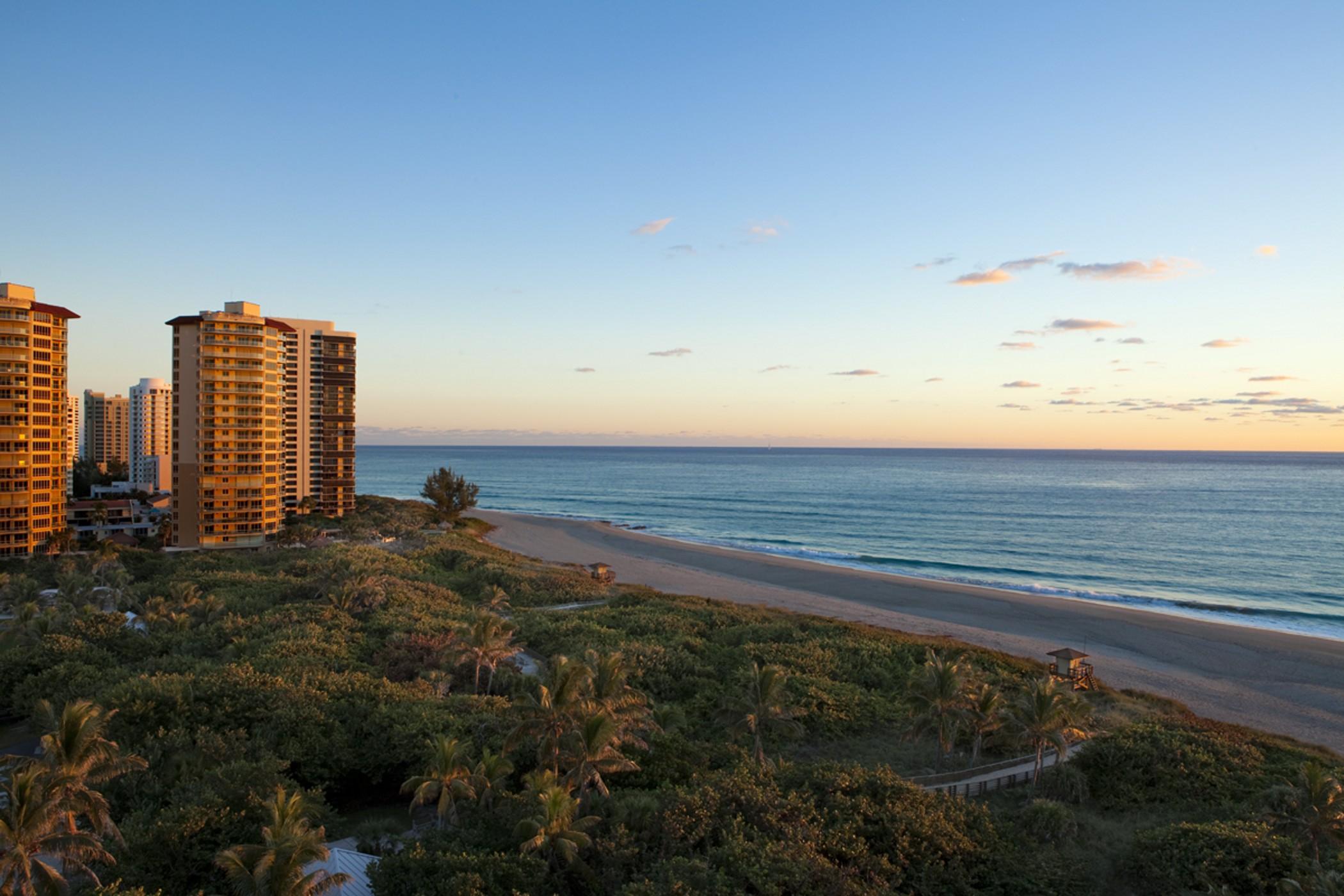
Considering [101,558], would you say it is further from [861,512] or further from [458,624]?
[861,512]

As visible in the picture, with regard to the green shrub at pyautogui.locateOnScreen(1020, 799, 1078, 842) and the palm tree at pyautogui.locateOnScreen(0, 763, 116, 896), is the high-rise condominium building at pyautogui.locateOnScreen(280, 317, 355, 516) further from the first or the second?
the green shrub at pyautogui.locateOnScreen(1020, 799, 1078, 842)

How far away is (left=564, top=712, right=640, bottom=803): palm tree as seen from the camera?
20.4 m

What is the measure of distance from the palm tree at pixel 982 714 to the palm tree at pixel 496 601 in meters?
26.9

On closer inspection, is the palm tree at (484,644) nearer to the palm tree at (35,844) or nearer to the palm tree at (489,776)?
the palm tree at (489,776)

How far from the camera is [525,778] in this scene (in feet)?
65.9

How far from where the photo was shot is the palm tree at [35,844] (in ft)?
49.3

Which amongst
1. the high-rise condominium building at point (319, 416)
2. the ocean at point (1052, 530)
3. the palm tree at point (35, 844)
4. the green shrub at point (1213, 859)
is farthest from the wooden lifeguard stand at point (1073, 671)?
the high-rise condominium building at point (319, 416)

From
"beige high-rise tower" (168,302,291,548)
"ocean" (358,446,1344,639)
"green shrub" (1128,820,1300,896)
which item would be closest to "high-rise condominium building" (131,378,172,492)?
"ocean" (358,446,1344,639)

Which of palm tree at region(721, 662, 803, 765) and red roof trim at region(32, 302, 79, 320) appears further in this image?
red roof trim at region(32, 302, 79, 320)

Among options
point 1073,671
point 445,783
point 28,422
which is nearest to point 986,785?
point 1073,671

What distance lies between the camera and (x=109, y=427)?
139875 millimetres

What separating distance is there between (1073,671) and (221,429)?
70.4m

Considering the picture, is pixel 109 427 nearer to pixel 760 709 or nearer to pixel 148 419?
pixel 148 419

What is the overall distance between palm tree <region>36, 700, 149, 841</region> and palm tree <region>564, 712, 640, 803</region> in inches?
408
